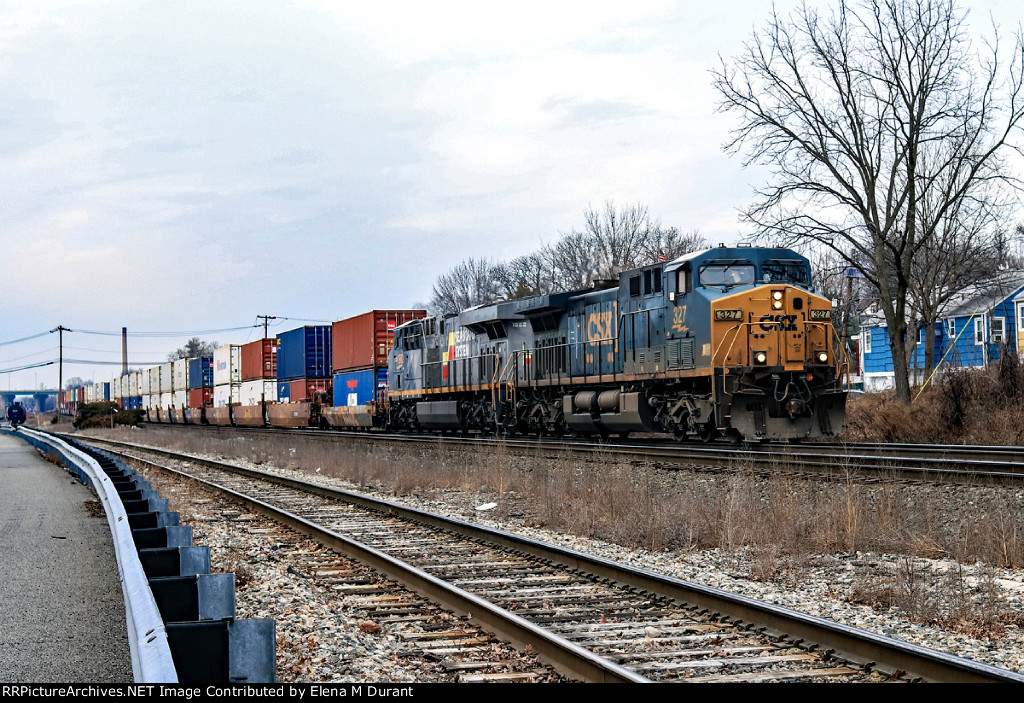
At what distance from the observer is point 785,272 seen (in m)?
17.8

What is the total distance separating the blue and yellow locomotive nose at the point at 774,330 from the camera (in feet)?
54.9

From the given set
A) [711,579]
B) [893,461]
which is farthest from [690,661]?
[893,461]

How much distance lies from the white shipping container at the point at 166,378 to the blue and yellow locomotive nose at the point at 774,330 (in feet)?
179

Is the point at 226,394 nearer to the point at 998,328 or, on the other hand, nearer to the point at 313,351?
the point at 313,351

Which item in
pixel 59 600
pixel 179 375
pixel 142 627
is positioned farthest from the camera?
pixel 179 375

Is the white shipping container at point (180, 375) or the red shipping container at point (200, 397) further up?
the white shipping container at point (180, 375)

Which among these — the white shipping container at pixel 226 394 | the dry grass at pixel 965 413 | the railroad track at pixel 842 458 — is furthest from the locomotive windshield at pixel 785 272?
the white shipping container at pixel 226 394

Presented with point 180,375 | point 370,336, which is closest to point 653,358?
point 370,336

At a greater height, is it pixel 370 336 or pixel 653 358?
pixel 370 336

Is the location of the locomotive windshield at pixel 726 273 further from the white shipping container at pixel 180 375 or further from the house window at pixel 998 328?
the white shipping container at pixel 180 375

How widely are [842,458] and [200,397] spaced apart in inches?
1963

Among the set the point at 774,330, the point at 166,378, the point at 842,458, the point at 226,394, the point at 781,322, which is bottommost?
the point at 842,458
